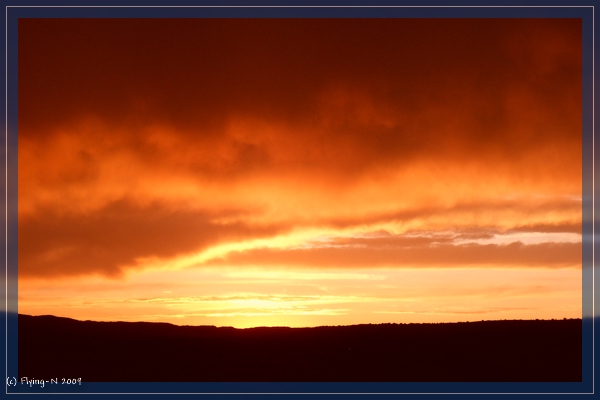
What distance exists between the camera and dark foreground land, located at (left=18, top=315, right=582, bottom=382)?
64.3 feet

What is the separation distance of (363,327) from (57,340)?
12.3 meters

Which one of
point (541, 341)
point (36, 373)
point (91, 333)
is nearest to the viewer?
point (36, 373)

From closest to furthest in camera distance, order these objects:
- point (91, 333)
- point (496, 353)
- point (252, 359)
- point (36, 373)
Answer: point (36, 373)
point (252, 359)
point (496, 353)
point (91, 333)

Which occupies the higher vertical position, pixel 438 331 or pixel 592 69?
pixel 592 69

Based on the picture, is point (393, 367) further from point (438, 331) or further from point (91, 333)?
point (91, 333)

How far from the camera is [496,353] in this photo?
24.6 m

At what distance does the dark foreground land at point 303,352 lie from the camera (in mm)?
19594

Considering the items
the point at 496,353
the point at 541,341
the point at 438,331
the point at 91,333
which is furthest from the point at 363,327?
the point at 91,333

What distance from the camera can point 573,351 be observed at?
25000mm

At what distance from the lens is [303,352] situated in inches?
958

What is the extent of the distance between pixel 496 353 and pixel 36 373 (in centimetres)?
1567

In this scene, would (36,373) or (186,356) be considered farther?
(186,356)
